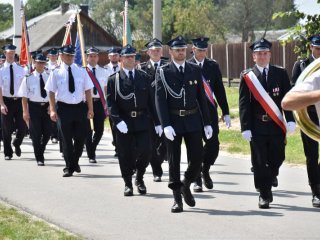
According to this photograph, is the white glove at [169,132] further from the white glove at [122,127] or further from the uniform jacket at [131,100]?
the uniform jacket at [131,100]

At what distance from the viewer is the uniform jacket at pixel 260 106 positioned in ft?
35.6

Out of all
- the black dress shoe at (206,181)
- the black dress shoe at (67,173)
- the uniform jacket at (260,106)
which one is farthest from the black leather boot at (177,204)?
the black dress shoe at (67,173)

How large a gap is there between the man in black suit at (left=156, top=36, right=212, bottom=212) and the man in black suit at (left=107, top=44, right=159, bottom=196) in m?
1.35

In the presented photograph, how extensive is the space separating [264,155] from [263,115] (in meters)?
0.45

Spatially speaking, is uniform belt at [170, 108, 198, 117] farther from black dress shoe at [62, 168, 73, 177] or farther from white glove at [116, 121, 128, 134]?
black dress shoe at [62, 168, 73, 177]

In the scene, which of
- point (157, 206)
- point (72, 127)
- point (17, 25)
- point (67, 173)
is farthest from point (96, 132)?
point (17, 25)

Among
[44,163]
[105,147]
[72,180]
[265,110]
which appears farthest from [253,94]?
[105,147]

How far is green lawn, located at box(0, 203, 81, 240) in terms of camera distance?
9.07m

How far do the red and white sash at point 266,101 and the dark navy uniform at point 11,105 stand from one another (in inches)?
287

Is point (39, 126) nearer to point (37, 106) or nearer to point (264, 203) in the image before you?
point (37, 106)

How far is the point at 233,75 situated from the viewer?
4412cm

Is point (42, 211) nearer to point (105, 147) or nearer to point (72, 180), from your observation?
→ point (72, 180)

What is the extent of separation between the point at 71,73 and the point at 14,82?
159 inches

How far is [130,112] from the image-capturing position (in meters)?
12.2
